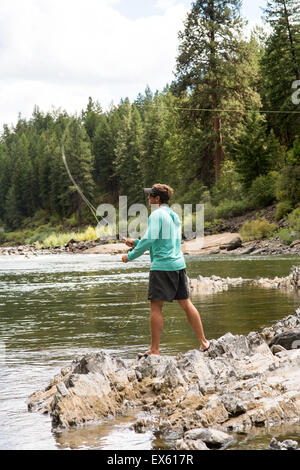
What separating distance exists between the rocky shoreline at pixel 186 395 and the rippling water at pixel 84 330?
0.52 ft

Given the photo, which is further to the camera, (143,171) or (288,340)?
(143,171)

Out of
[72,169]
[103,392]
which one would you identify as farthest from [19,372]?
[72,169]

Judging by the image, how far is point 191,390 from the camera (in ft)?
15.3

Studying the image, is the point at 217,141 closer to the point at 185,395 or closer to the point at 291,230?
the point at 291,230

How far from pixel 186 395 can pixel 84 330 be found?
13.9 feet

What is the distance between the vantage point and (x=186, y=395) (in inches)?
182

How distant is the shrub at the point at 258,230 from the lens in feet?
104

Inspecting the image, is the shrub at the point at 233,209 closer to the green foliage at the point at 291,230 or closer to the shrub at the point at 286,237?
the green foliage at the point at 291,230

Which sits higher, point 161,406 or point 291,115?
point 291,115

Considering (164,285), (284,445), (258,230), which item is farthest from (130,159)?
(284,445)

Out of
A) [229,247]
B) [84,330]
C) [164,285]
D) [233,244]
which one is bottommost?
[229,247]

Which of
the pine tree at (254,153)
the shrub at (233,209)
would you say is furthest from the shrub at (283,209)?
the pine tree at (254,153)
